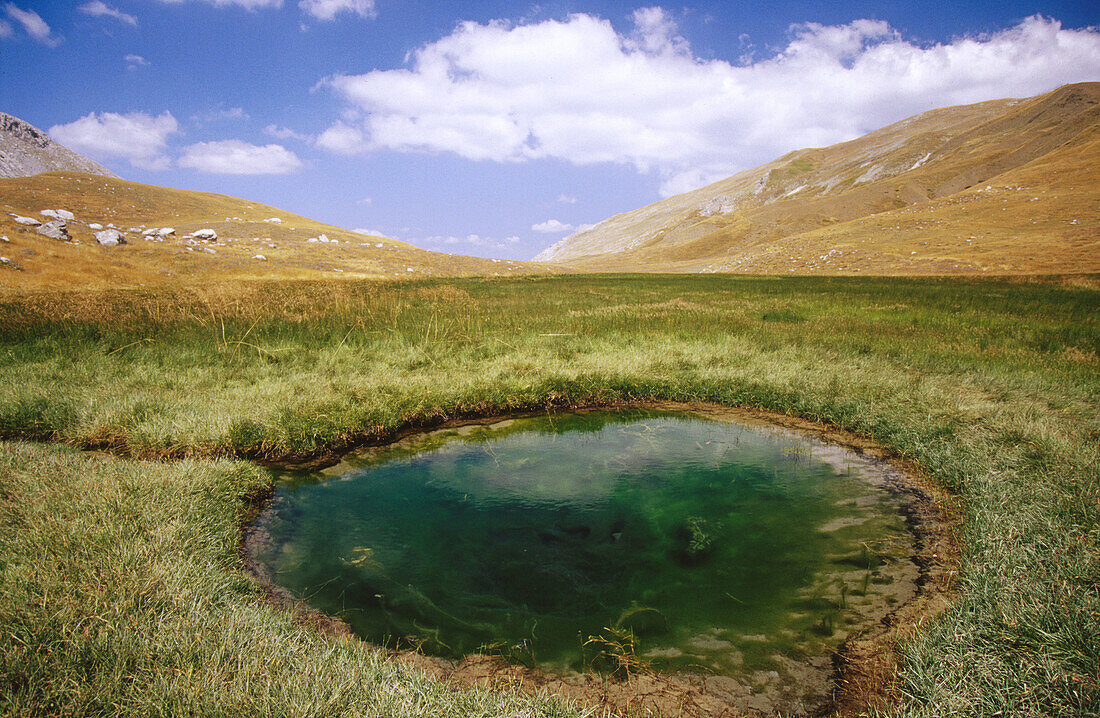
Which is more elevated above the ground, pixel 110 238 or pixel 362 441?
pixel 110 238

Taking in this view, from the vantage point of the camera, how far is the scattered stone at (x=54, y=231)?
28984mm

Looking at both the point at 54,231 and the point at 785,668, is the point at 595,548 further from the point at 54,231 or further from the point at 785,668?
the point at 54,231

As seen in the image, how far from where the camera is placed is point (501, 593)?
12.1ft

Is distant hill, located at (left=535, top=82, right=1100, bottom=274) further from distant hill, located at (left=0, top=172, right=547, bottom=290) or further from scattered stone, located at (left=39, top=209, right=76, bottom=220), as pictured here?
scattered stone, located at (left=39, top=209, right=76, bottom=220)

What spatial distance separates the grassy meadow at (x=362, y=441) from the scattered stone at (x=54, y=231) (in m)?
25.5

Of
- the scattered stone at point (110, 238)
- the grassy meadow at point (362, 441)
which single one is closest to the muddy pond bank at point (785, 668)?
the grassy meadow at point (362, 441)

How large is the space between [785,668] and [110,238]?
46264 mm

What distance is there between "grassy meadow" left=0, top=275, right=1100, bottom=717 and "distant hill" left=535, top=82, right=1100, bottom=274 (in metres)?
33.6

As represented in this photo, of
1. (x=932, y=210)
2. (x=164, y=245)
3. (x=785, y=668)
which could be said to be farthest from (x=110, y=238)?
(x=932, y=210)

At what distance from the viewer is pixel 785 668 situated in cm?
292

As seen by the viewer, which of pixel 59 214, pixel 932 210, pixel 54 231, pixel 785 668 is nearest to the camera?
pixel 785 668

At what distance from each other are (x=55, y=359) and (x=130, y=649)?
8.30 metres

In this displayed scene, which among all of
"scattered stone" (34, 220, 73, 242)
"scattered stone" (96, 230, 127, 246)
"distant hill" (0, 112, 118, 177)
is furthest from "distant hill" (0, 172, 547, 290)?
"distant hill" (0, 112, 118, 177)

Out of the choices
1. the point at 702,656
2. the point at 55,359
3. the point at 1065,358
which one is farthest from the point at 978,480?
the point at 55,359
